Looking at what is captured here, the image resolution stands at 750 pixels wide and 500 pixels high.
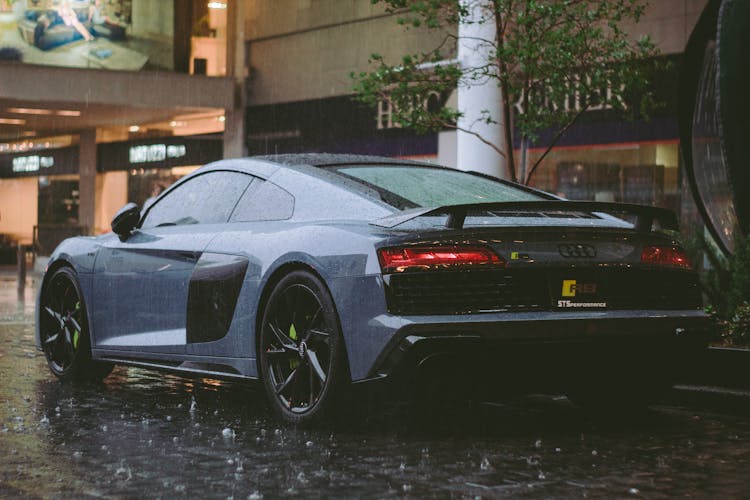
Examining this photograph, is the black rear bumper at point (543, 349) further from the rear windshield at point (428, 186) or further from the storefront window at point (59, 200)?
the storefront window at point (59, 200)

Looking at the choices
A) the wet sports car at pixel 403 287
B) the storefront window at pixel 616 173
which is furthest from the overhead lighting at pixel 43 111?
the wet sports car at pixel 403 287

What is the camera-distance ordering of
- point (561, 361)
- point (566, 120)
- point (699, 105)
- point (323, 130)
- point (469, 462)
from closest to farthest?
point (469, 462), point (561, 361), point (699, 105), point (566, 120), point (323, 130)

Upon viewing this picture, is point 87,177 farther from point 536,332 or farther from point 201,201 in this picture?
point 536,332

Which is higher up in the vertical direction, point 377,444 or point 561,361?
point 561,361

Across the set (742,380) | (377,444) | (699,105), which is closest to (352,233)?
(377,444)

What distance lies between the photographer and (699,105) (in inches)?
436

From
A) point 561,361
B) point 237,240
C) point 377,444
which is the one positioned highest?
point 237,240

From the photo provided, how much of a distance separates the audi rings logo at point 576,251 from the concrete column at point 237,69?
27139 mm

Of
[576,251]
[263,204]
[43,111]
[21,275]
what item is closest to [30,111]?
[43,111]

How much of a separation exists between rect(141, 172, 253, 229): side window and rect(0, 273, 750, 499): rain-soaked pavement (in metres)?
1.04

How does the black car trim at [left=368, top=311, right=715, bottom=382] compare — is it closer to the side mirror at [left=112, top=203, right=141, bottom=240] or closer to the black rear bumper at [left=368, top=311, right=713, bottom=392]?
the black rear bumper at [left=368, top=311, right=713, bottom=392]

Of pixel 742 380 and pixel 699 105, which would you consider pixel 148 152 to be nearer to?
pixel 699 105

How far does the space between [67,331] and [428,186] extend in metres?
2.89

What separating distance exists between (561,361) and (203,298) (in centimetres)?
208
